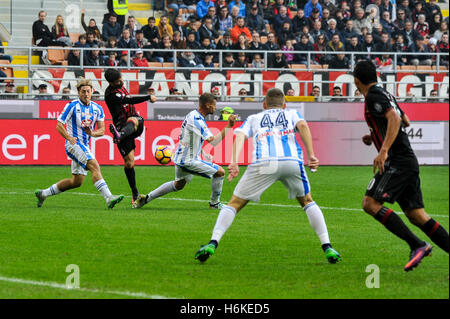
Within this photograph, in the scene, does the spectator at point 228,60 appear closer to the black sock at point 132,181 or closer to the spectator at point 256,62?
the spectator at point 256,62

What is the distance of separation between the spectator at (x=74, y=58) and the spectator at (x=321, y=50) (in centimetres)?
798

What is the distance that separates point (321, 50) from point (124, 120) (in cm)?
1499

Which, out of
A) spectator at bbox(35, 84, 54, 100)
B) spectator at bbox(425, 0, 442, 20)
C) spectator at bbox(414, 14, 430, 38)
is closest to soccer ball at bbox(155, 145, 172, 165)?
spectator at bbox(35, 84, 54, 100)

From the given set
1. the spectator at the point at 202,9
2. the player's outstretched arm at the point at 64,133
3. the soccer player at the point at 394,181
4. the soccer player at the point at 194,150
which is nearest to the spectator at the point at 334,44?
the spectator at the point at 202,9

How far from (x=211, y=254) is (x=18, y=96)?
16648 millimetres

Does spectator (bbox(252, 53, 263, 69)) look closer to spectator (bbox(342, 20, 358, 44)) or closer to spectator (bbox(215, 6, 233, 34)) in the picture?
spectator (bbox(215, 6, 233, 34))

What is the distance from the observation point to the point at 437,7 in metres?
32.4

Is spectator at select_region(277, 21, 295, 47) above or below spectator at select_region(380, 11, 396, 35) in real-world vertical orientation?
below

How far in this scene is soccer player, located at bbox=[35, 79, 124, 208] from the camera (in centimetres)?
1395

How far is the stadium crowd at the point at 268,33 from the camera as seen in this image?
26547 millimetres

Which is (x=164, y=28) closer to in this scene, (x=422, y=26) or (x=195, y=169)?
(x=422, y=26)

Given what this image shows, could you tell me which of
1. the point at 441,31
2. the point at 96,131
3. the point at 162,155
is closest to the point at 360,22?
the point at 441,31

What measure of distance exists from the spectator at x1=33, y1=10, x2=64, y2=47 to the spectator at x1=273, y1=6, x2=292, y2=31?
7675mm
